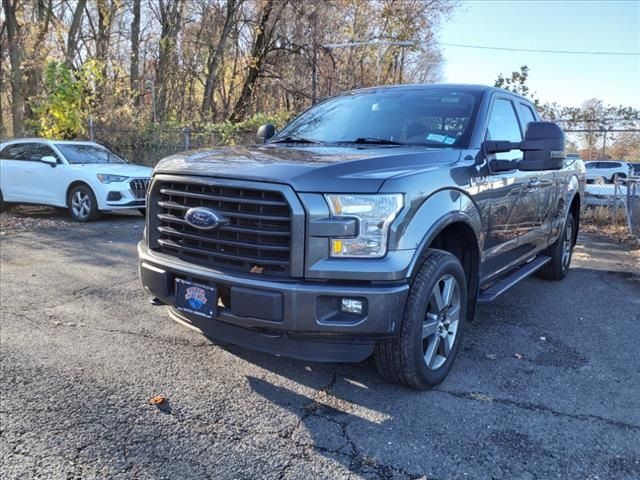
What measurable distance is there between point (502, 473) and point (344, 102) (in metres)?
3.11

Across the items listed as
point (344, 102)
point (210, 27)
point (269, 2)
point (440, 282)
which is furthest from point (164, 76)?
point (440, 282)

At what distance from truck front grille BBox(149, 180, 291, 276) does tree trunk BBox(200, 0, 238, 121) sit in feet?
58.3

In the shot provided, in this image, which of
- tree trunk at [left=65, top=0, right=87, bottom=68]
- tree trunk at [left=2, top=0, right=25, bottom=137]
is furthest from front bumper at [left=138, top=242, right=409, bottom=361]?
tree trunk at [left=65, top=0, right=87, bottom=68]

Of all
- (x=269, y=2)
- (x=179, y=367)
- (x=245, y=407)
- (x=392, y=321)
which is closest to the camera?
(x=392, y=321)

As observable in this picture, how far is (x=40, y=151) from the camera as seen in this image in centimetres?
1013

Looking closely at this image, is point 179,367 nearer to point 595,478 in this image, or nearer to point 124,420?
point 124,420

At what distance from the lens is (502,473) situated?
2.38m

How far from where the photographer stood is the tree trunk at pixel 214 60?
2075cm

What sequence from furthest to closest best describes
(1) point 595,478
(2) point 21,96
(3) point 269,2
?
(3) point 269,2 < (2) point 21,96 < (1) point 595,478

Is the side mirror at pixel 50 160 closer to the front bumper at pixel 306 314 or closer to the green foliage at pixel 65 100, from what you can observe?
the green foliage at pixel 65 100

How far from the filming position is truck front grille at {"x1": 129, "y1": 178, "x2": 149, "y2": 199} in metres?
9.52

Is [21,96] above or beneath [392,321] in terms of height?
above

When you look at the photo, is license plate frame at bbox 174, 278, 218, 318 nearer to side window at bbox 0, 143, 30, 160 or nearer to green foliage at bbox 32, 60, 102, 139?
side window at bbox 0, 143, 30, 160

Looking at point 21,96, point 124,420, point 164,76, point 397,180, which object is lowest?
point 124,420
